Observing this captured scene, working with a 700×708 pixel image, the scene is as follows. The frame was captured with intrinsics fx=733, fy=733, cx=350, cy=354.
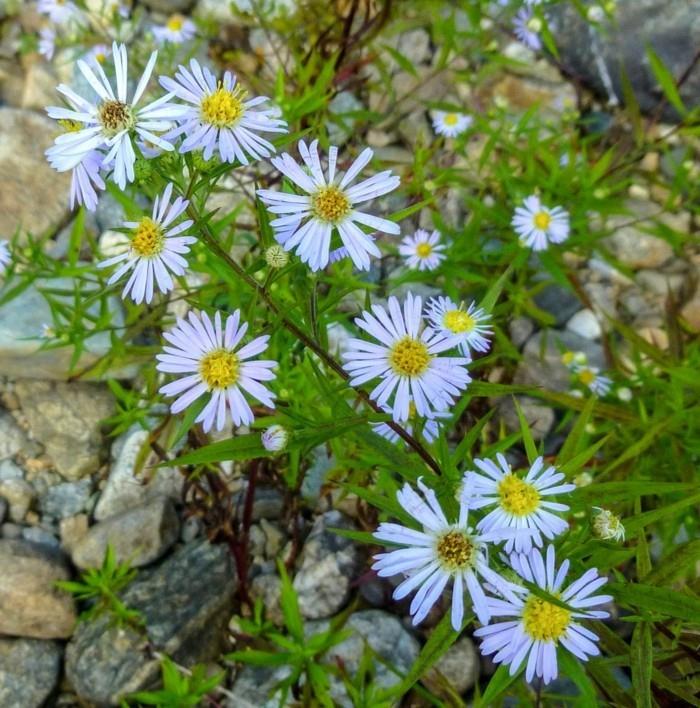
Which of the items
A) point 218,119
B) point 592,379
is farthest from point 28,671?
point 592,379

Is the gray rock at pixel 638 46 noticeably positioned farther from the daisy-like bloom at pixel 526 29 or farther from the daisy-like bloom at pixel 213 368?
the daisy-like bloom at pixel 213 368

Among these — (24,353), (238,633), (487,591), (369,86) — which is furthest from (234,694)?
(369,86)

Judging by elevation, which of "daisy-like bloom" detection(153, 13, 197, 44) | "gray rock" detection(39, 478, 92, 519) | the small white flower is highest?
"daisy-like bloom" detection(153, 13, 197, 44)

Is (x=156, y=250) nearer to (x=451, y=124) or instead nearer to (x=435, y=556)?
(x=435, y=556)

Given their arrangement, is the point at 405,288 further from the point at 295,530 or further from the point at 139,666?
the point at 139,666

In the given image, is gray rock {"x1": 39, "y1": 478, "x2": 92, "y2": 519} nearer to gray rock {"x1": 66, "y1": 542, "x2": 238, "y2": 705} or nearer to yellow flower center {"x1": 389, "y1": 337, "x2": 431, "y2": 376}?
gray rock {"x1": 66, "y1": 542, "x2": 238, "y2": 705}

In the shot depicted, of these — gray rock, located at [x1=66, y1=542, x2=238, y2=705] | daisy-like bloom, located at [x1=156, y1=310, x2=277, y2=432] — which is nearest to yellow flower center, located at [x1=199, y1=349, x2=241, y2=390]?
daisy-like bloom, located at [x1=156, y1=310, x2=277, y2=432]

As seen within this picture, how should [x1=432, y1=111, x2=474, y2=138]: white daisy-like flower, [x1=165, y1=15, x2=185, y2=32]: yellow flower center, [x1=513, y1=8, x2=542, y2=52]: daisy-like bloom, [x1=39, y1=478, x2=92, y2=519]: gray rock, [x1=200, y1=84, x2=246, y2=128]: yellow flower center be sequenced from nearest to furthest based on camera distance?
[x1=200, y1=84, x2=246, y2=128]: yellow flower center < [x1=39, y1=478, x2=92, y2=519]: gray rock < [x1=432, y1=111, x2=474, y2=138]: white daisy-like flower < [x1=513, y1=8, x2=542, y2=52]: daisy-like bloom < [x1=165, y1=15, x2=185, y2=32]: yellow flower center
